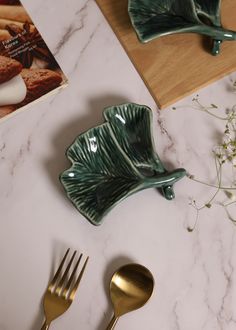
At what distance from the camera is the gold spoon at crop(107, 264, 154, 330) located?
0.67 meters

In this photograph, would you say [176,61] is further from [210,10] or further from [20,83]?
[20,83]

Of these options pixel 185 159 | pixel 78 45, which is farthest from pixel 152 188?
pixel 78 45

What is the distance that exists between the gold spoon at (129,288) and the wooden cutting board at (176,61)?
0.96 ft

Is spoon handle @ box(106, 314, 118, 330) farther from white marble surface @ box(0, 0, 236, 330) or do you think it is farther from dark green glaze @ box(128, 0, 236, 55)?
dark green glaze @ box(128, 0, 236, 55)

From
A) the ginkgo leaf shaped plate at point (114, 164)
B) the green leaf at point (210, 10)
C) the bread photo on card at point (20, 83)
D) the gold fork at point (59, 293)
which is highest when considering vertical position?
the bread photo on card at point (20, 83)

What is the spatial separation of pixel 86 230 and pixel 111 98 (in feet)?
0.80

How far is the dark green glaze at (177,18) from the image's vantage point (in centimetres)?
78

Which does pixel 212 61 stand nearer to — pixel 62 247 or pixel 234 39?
pixel 234 39

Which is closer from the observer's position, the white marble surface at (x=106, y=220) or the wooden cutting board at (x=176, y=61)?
the white marble surface at (x=106, y=220)

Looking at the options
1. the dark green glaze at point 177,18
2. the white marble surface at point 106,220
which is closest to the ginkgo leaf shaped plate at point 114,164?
the white marble surface at point 106,220

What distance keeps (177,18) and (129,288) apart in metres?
0.48

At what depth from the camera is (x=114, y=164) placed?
74 centimetres

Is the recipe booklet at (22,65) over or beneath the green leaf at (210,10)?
over

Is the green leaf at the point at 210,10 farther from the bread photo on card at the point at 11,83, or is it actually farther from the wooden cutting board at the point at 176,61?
the bread photo on card at the point at 11,83
